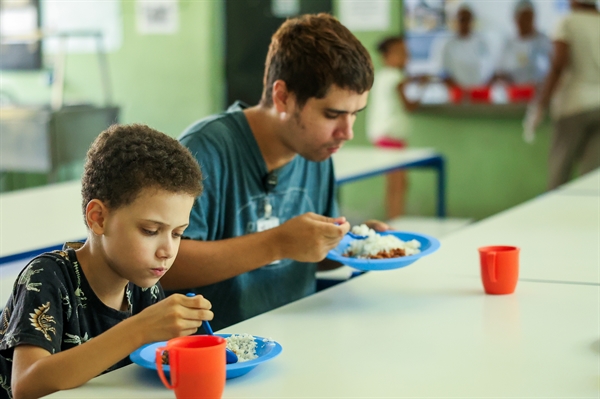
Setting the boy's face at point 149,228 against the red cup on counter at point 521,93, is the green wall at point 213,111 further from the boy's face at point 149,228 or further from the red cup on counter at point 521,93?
the boy's face at point 149,228

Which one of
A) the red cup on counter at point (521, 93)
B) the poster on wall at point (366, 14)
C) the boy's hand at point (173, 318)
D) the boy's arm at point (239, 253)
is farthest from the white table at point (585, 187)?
the poster on wall at point (366, 14)

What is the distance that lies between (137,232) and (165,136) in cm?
17

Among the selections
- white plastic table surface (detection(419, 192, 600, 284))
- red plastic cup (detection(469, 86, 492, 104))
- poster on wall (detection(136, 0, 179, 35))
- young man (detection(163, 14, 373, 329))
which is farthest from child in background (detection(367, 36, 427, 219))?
young man (detection(163, 14, 373, 329))

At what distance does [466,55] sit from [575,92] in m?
1.11

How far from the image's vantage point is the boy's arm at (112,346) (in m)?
1.04

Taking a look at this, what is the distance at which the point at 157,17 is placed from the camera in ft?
20.8

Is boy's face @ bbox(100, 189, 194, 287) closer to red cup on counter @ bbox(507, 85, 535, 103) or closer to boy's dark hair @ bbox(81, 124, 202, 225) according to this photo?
boy's dark hair @ bbox(81, 124, 202, 225)

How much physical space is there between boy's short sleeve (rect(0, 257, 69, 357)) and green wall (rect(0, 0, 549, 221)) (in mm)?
4744

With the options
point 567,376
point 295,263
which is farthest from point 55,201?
→ point 567,376

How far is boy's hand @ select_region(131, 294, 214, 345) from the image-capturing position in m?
1.03

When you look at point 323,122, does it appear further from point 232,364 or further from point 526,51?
point 526,51

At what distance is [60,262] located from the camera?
1229mm

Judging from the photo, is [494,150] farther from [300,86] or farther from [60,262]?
[60,262]

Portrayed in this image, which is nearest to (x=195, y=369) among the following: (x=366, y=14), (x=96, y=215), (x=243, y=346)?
(x=243, y=346)
